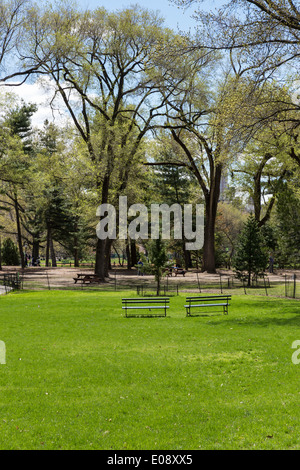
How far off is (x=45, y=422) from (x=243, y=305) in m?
14.8

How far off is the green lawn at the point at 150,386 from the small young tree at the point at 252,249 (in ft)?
51.1

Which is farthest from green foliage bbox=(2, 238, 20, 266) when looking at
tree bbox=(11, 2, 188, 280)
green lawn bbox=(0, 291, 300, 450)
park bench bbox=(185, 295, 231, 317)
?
green lawn bbox=(0, 291, 300, 450)

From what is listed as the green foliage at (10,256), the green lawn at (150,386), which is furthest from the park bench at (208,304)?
the green foliage at (10,256)

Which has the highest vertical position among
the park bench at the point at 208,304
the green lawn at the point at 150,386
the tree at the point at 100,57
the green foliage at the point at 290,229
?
the tree at the point at 100,57

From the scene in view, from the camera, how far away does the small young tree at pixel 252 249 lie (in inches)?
1192

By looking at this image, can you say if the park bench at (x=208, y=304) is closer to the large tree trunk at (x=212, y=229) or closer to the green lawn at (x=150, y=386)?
the green lawn at (x=150, y=386)

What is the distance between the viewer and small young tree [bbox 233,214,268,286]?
3027cm

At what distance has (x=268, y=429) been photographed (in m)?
6.41

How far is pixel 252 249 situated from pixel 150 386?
76.1 ft

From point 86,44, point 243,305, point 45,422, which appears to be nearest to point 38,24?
point 86,44

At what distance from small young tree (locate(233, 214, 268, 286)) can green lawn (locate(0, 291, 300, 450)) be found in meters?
15.6
